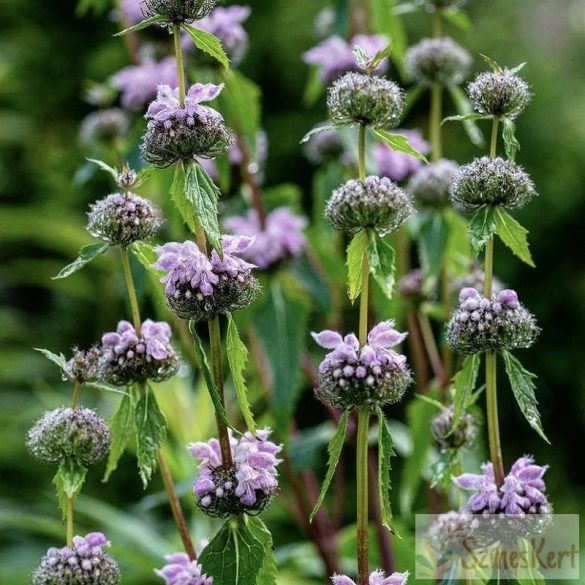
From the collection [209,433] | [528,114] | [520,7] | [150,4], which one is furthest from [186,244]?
[520,7]

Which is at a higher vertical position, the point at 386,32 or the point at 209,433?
the point at 386,32

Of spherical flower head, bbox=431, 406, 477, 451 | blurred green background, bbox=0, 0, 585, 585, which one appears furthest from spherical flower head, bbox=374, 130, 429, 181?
blurred green background, bbox=0, 0, 585, 585

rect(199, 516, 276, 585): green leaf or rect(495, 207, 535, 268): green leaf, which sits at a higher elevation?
rect(495, 207, 535, 268): green leaf

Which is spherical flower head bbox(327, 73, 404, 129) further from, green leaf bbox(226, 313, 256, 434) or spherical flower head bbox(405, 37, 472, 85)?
spherical flower head bbox(405, 37, 472, 85)

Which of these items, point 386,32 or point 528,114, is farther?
point 528,114

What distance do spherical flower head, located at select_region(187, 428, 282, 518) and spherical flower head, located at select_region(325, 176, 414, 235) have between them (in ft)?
0.67

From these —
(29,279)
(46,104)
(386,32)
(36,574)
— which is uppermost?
(46,104)

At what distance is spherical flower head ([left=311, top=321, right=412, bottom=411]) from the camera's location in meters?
0.78

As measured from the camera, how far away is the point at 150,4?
0.75 m

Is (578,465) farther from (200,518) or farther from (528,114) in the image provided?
(200,518)

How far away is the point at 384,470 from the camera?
75 centimetres

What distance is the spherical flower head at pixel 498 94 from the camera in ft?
2.52

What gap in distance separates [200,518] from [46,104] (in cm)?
233

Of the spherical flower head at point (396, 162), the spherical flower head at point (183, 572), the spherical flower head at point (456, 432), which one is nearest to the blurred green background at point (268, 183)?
the spherical flower head at point (396, 162)
